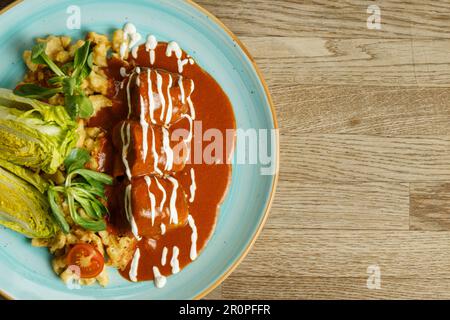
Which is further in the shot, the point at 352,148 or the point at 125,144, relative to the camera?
the point at 352,148

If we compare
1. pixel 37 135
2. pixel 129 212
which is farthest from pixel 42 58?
pixel 129 212

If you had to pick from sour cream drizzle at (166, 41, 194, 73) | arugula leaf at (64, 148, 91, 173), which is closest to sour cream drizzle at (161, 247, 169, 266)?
arugula leaf at (64, 148, 91, 173)

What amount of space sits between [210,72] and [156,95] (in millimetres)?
379

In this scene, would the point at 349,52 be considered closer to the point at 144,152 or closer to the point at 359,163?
the point at 359,163

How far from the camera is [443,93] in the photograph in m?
3.00

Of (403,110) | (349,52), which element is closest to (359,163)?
(403,110)

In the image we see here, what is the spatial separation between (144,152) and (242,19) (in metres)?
1.00

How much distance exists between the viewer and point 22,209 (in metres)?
2.57

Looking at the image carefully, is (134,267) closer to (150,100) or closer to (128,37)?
(150,100)

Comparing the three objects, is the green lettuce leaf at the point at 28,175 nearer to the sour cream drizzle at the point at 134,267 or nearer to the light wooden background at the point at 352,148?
the sour cream drizzle at the point at 134,267

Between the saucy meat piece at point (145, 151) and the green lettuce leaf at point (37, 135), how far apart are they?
0.25 m

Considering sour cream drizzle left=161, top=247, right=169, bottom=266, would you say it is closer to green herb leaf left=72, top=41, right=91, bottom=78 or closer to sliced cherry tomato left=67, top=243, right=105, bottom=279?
sliced cherry tomato left=67, top=243, right=105, bottom=279

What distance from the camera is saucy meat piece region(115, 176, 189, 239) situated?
255 cm

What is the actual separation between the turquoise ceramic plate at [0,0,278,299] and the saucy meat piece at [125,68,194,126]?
23 cm
